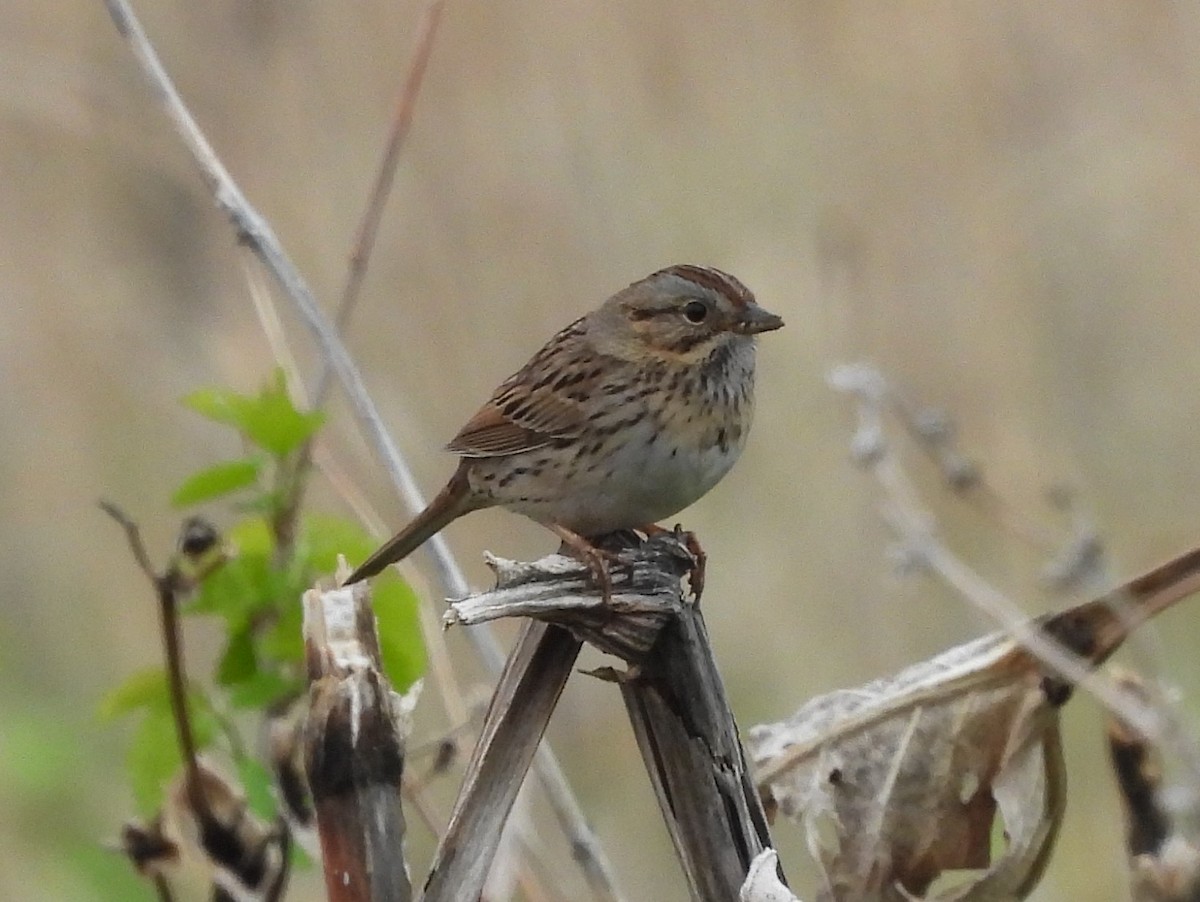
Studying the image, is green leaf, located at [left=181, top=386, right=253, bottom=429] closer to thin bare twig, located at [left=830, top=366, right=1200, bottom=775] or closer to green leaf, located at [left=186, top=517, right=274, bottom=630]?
green leaf, located at [left=186, top=517, right=274, bottom=630]

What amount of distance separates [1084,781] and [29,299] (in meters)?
2.93

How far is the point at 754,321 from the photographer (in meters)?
2.59

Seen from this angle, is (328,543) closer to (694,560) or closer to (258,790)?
(258,790)

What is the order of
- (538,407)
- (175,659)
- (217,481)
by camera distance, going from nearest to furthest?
(175,659) → (217,481) → (538,407)

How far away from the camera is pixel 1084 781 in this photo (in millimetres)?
4250

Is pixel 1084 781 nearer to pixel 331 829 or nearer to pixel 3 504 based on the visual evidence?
pixel 3 504

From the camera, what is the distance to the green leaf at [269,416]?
1.97 m

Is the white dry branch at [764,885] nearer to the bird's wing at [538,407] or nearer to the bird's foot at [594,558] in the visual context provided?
the bird's foot at [594,558]

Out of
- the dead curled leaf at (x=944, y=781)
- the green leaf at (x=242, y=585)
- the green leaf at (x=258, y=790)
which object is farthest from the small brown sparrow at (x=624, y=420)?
the dead curled leaf at (x=944, y=781)

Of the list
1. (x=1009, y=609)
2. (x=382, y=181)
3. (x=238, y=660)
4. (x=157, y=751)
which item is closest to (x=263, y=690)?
(x=238, y=660)

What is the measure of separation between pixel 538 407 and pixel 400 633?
0.85 metres

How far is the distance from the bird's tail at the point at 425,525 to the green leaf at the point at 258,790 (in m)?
0.24

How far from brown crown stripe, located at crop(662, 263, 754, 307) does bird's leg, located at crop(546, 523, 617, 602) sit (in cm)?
45

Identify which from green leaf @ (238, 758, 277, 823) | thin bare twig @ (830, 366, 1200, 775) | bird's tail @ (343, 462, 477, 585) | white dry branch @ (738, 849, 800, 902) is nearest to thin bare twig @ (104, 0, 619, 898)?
bird's tail @ (343, 462, 477, 585)
